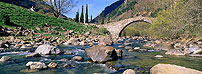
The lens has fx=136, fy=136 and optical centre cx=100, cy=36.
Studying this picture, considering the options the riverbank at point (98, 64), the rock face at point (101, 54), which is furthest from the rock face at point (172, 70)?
the rock face at point (101, 54)

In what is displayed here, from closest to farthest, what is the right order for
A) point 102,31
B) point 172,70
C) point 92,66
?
point 172,70 → point 92,66 → point 102,31

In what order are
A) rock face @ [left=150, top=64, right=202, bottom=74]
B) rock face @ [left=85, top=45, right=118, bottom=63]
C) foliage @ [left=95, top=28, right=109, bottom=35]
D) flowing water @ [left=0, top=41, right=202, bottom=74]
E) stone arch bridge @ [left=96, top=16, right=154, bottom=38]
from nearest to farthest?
rock face @ [left=150, top=64, right=202, bottom=74], flowing water @ [left=0, top=41, right=202, bottom=74], rock face @ [left=85, top=45, right=118, bottom=63], foliage @ [left=95, top=28, right=109, bottom=35], stone arch bridge @ [left=96, top=16, right=154, bottom=38]

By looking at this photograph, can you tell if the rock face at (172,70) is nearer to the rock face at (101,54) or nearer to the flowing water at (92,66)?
the flowing water at (92,66)

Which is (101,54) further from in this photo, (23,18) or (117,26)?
(117,26)

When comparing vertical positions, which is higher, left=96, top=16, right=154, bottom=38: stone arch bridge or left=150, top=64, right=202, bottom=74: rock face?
left=96, top=16, right=154, bottom=38: stone arch bridge

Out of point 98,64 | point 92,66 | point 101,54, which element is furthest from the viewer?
point 101,54

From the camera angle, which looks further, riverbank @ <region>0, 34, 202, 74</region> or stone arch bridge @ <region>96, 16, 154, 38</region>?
stone arch bridge @ <region>96, 16, 154, 38</region>

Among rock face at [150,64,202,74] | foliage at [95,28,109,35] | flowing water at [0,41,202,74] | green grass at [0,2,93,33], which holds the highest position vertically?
green grass at [0,2,93,33]

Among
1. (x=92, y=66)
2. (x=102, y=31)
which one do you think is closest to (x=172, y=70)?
(x=92, y=66)

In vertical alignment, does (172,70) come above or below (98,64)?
above

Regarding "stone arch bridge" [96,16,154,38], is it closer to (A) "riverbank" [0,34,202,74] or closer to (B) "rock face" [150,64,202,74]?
(A) "riverbank" [0,34,202,74]

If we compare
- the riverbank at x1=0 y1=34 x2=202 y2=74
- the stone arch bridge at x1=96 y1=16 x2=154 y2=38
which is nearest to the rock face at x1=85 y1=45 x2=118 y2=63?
the riverbank at x1=0 y1=34 x2=202 y2=74

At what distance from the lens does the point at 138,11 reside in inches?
6329

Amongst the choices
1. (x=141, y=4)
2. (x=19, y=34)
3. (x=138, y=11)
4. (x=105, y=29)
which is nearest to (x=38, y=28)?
(x=19, y=34)
